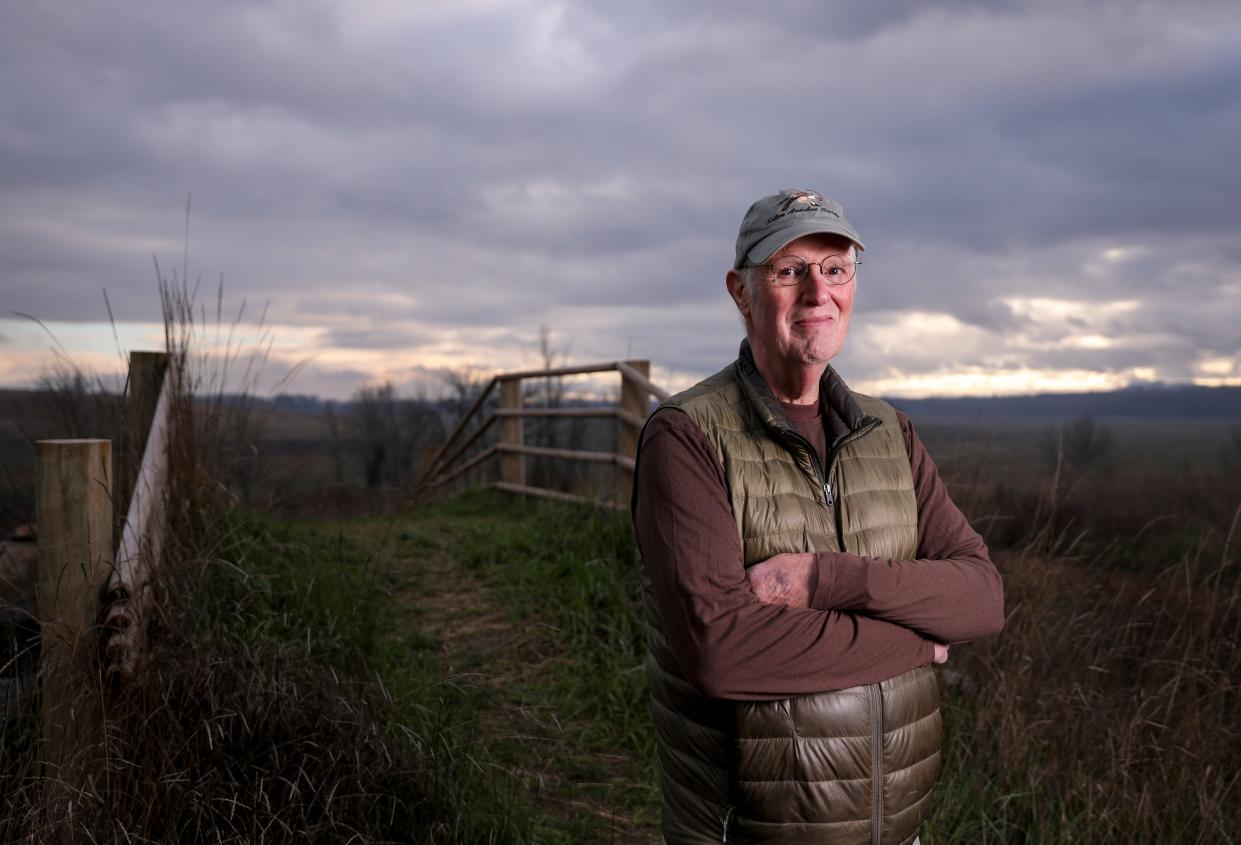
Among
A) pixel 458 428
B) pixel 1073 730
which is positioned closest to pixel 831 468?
pixel 1073 730

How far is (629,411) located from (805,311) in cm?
481

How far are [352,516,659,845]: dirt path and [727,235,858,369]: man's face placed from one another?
1484 millimetres

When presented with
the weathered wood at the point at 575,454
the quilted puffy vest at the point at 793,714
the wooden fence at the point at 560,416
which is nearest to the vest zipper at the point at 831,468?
the quilted puffy vest at the point at 793,714

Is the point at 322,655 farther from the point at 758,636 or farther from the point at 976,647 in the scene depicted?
the point at 976,647

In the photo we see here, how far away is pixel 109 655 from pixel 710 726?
7.02ft

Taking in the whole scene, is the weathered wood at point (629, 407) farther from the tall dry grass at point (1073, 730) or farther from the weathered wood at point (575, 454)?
the tall dry grass at point (1073, 730)

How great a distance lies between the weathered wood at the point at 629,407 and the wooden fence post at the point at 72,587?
3.61 metres

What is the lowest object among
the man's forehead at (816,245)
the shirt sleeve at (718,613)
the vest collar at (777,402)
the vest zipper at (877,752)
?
the vest zipper at (877,752)

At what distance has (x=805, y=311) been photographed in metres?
1.84

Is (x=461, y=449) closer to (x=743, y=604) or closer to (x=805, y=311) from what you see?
(x=805, y=311)

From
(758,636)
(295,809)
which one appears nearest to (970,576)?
(758,636)

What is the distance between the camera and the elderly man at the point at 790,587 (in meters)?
1.68

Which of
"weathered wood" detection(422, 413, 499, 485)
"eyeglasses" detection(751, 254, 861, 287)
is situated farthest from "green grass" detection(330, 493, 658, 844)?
"weathered wood" detection(422, 413, 499, 485)

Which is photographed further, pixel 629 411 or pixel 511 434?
pixel 511 434
